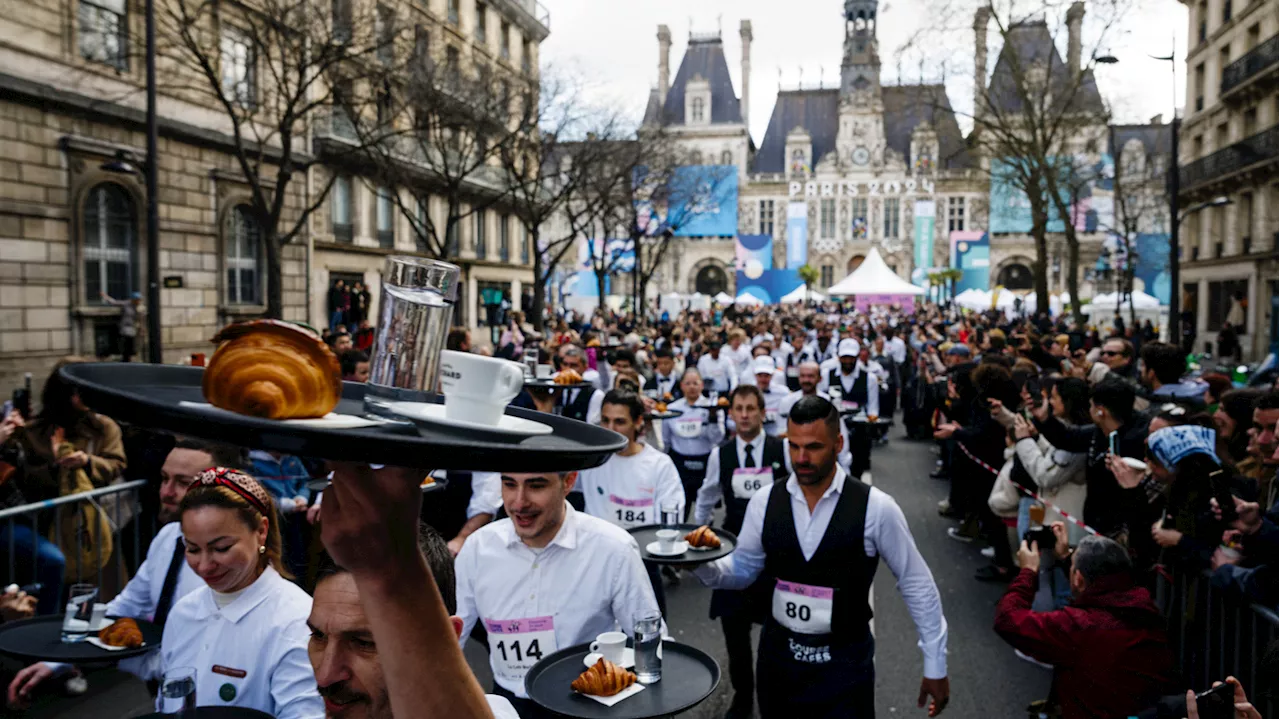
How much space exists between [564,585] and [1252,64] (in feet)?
123

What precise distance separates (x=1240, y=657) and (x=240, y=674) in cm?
463

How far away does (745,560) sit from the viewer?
446cm

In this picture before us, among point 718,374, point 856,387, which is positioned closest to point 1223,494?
point 856,387

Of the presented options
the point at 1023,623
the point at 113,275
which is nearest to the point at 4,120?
the point at 113,275

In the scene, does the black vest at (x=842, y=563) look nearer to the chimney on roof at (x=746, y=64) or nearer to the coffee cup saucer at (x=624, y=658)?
the coffee cup saucer at (x=624, y=658)

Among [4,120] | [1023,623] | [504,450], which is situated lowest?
[1023,623]

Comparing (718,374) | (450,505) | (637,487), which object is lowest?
(450,505)

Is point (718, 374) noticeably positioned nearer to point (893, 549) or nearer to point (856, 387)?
point (856, 387)

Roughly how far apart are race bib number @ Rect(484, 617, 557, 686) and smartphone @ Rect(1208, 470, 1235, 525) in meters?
3.34

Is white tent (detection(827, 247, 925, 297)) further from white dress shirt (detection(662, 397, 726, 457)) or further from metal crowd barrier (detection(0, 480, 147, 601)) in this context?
metal crowd barrier (detection(0, 480, 147, 601))

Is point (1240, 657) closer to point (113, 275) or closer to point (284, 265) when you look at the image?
point (113, 275)

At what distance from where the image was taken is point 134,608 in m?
4.15

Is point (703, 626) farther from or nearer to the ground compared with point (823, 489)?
nearer to the ground

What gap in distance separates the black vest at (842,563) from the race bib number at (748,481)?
2.49 metres
